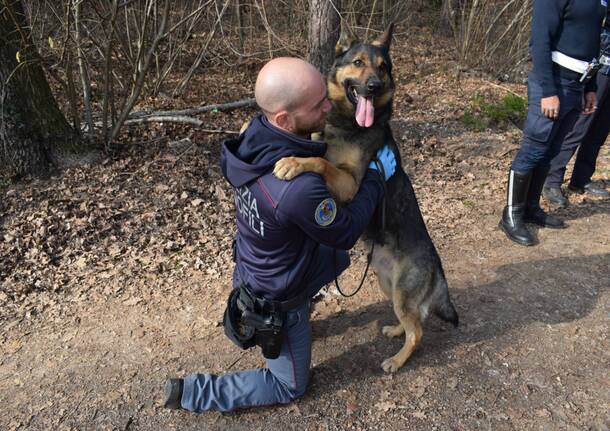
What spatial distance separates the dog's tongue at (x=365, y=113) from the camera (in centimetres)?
301

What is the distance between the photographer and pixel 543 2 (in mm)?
4125

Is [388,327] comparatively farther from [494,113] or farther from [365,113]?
[494,113]

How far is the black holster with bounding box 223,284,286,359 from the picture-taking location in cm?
255

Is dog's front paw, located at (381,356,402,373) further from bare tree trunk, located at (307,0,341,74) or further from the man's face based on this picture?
bare tree trunk, located at (307,0,341,74)

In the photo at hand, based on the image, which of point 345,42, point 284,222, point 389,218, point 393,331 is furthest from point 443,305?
point 345,42

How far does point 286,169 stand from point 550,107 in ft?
10.8

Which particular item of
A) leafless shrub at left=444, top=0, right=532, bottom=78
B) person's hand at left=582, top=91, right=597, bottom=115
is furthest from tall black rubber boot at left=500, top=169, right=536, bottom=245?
leafless shrub at left=444, top=0, right=532, bottom=78

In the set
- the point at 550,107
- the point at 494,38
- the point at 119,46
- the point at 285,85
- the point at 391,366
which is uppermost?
the point at 285,85

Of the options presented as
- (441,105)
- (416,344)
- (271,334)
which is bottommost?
(441,105)

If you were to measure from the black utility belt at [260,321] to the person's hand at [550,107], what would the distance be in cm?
321

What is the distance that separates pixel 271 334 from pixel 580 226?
4.22 meters

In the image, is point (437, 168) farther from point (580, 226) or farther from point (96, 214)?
point (96, 214)

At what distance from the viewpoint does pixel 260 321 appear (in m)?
2.57

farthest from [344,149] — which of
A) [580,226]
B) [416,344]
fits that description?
[580,226]
